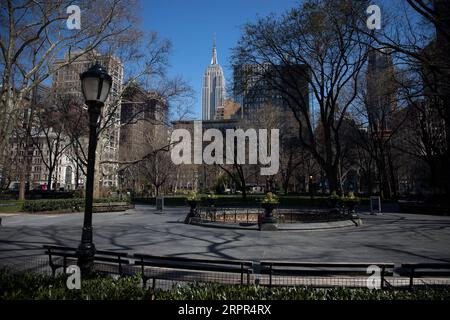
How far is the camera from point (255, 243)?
37.3 feet

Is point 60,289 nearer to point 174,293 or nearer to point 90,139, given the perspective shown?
point 174,293

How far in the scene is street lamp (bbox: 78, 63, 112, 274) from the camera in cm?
523

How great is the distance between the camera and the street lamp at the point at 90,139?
5.23 m

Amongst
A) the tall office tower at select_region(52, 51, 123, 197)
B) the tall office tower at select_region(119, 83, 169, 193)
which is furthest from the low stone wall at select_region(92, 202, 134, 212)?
the tall office tower at select_region(119, 83, 169, 193)

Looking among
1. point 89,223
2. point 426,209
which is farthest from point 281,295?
point 426,209

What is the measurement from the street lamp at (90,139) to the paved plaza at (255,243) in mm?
4290

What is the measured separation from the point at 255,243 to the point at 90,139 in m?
A: 7.83

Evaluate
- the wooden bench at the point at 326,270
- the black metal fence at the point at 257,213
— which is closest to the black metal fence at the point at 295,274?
the wooden bench at the point at 326,270

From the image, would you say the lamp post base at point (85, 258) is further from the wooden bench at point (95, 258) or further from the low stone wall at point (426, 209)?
the low stone wall at point (426, 209)

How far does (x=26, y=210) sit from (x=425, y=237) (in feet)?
91.3

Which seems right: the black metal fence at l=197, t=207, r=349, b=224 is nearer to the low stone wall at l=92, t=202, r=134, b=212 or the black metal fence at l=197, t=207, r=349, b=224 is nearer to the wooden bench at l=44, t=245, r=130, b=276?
the low stone wall at l=92, t=202, r=134, b=212

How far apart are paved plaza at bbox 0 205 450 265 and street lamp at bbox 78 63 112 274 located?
4.29m
